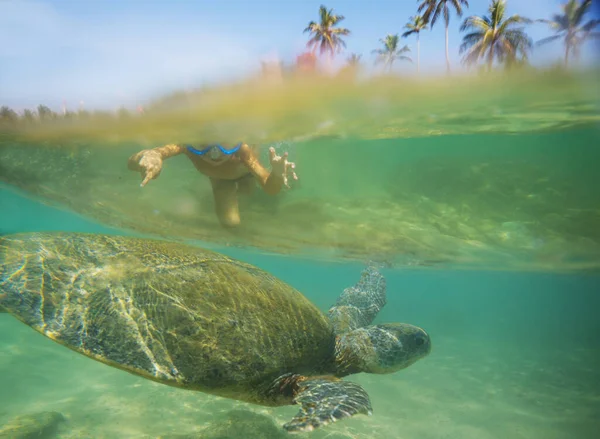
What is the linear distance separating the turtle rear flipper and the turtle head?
0.71 meters

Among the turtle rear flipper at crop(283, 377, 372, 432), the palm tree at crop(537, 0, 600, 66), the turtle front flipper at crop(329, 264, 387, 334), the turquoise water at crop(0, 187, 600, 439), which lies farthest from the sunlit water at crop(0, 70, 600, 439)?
the turtle rear flipper at crop(283, 377, 372, 432)

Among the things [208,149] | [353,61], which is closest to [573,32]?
[353,61]

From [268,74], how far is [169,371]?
5.84 meters

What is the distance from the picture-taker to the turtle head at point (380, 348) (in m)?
4.58

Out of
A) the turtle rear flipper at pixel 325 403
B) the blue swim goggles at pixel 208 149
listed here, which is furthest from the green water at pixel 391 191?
the turtle rear flipper at pixel 325 403

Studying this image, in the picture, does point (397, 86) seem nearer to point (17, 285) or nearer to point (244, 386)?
point (244, 386)

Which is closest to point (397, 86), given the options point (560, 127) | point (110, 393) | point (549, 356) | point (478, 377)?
point (560, 127)

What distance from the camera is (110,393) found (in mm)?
8555

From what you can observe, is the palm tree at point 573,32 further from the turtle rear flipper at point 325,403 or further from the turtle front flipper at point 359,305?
the turtle rear flipper at point 325,403

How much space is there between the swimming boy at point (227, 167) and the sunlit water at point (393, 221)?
1.33 meters

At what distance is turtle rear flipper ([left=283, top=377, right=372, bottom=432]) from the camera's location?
2877mm

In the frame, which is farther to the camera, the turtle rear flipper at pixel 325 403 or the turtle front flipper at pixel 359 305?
the turtle front flipper at pixel 359 305

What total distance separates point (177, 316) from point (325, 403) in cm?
168

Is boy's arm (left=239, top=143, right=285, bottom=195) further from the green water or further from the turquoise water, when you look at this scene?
the turquoise water
